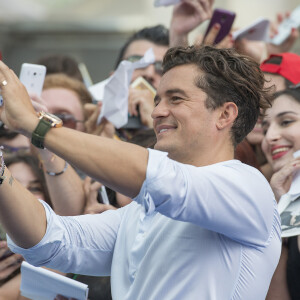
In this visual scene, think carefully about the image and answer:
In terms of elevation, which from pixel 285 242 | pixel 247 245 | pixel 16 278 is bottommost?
pixel 16 278

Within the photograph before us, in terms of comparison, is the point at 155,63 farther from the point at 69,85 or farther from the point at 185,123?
the point at 185,123

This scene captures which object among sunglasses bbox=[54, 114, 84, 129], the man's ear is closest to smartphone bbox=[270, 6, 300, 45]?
sunglasses bbox=[54, 114, 84, 129]

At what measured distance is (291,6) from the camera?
8750mm

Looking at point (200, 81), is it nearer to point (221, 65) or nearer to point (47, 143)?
point (221, 65)

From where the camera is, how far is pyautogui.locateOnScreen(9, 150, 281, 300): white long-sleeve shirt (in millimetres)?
1979

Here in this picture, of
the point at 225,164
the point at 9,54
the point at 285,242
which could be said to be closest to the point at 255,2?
the point at 9,54

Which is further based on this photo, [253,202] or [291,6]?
[291,6]

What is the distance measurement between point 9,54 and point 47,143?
24.2ft

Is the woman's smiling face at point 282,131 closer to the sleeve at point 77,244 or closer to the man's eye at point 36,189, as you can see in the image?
the sleeve at point 77,244

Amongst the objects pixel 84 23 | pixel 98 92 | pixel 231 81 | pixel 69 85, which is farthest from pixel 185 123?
pixel 84 23

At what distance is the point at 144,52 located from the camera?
432 centimetres

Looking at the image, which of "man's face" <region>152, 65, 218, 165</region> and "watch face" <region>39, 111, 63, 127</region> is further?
"man's face" <region>152, 65, 218, 165</region>

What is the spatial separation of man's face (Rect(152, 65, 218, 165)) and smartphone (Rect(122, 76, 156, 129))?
1418mm

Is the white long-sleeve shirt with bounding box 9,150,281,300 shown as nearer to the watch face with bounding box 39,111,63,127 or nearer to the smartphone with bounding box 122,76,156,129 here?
the watch face with bounding box 39,111,63,127
